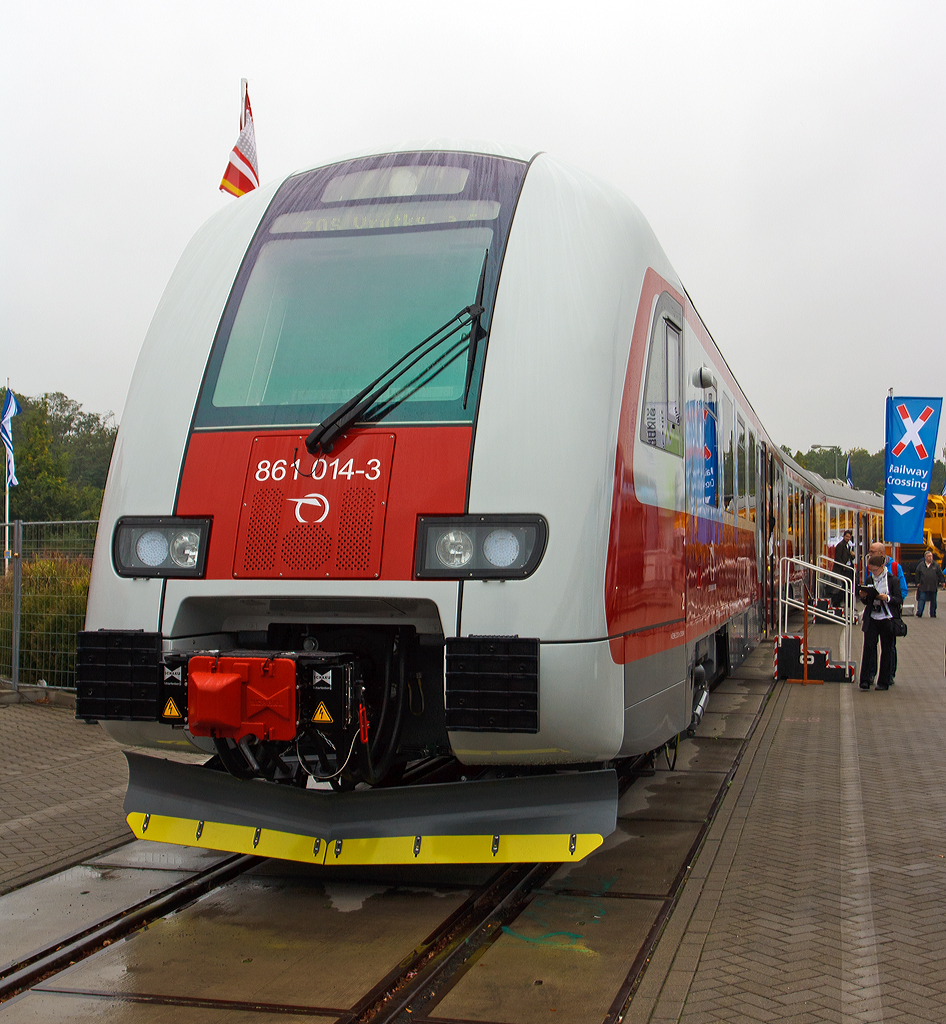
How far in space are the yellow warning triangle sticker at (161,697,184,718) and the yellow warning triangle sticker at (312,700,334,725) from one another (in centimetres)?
58

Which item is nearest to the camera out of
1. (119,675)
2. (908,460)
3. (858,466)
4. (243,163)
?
(119,675)

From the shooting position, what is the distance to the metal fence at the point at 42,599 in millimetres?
11008

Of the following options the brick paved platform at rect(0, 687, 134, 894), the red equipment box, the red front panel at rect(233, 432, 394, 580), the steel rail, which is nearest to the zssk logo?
the red front panel at rect(233, 432, 394, 580)

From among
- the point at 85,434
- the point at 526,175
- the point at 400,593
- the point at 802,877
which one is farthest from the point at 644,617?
the point at 85,434

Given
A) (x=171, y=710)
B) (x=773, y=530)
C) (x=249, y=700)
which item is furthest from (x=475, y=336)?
(x=773, y=530)

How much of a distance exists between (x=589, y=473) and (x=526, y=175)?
1628mm

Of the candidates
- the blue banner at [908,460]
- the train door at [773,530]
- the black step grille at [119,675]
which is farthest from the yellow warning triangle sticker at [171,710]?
the blue banner at [908,460]

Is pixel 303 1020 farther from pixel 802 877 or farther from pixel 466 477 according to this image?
pixel 802 877

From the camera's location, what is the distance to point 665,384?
5758 mm

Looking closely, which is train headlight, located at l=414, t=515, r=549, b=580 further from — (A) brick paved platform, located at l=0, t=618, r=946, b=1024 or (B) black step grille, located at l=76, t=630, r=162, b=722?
(A) brick paved platform, located at l=0, t=618, r=946, b=1024

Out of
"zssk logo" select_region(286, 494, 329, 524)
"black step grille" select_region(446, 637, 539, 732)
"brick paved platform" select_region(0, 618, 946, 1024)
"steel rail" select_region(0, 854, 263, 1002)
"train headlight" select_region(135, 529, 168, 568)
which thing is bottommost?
"steel rail" select_region(0, 854, 263, 1002)

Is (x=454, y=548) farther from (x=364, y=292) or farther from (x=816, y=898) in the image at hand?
(x=816, y=898)

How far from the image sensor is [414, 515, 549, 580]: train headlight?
4.43 m

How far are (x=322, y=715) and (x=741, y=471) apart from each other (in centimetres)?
711
